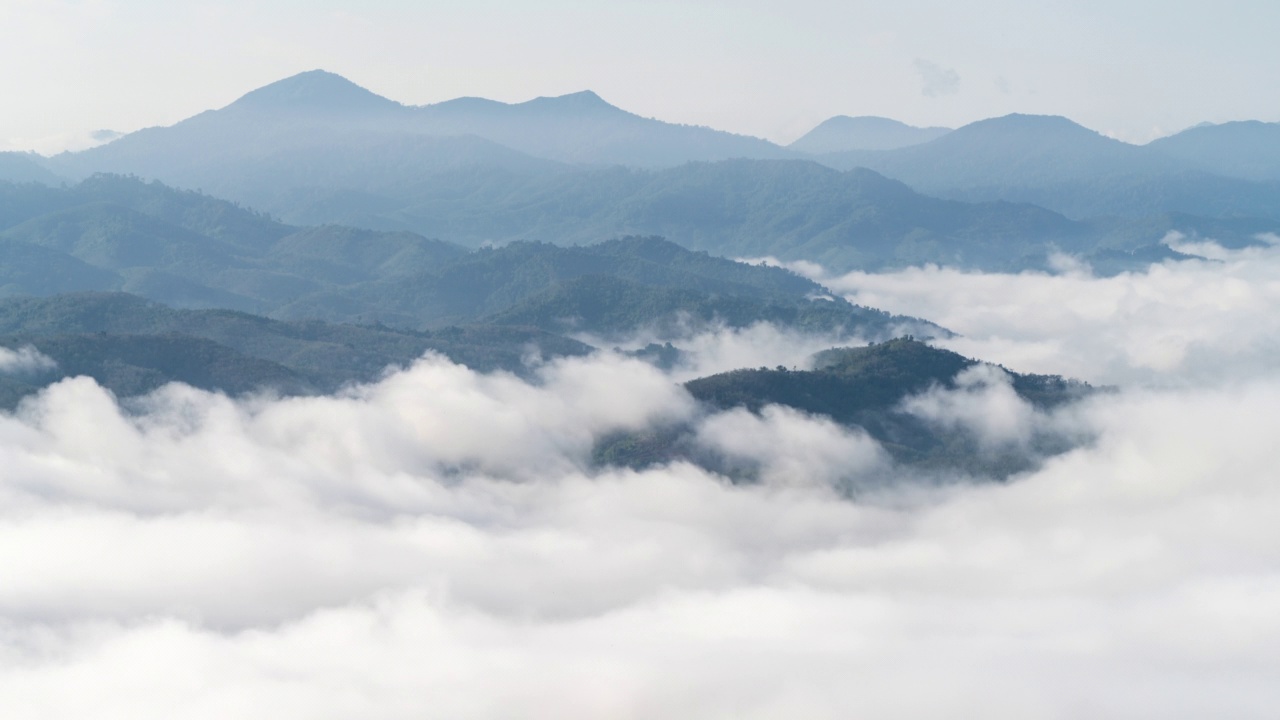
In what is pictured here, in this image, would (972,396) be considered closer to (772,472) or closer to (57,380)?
(772,472)

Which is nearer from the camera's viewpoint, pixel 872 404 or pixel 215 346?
pixel 872 404

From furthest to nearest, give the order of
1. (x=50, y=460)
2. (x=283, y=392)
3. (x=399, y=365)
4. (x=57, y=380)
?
(x=399, y=365) → (x=283, y=392) → (x=57, y=380) → (x=50, y=460)

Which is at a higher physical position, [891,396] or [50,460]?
[891,396]

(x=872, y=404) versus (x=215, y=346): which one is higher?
(x=215, y=346)

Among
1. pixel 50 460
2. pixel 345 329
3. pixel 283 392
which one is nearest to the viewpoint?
pixel 50 460

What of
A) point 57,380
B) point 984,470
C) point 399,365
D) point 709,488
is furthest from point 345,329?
point 984,470

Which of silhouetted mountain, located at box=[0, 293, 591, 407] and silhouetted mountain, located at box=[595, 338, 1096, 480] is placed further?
silhouetted mountain, located at box=[0, 293, 591, 407]

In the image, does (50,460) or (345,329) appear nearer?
(50,460)

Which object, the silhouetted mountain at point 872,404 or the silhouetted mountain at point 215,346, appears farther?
the silhouetted mountain at point 215,346
